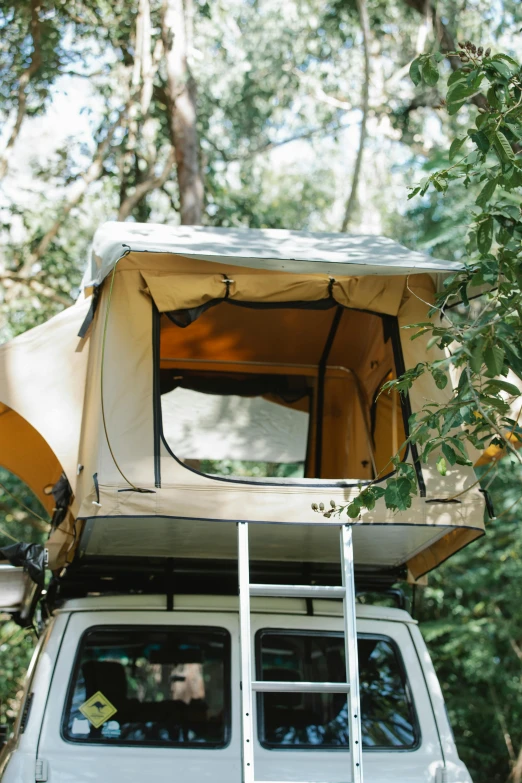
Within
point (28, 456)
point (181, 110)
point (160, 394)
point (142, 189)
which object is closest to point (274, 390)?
point (28, 456)

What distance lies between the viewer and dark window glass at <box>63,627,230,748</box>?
3707 mm

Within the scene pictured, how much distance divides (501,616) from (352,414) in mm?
7034

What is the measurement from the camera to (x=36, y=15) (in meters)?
10.3

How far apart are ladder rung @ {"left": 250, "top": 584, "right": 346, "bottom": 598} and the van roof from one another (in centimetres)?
52

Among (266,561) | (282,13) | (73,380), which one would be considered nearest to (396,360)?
(266,561)

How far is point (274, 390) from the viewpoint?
20.0 ft

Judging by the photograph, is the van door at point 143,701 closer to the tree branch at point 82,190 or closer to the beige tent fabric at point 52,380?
the beige tent fabric at point 52,380

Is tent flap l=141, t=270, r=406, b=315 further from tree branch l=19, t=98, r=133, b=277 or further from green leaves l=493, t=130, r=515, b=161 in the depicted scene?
tree branch l=19, t=98, r=133, b=277

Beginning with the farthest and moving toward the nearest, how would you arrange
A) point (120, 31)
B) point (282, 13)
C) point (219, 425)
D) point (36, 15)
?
point (282, 13), point (120, 31), point (36, 15), point (219, 425)

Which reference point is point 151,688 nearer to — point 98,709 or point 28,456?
point 98,709

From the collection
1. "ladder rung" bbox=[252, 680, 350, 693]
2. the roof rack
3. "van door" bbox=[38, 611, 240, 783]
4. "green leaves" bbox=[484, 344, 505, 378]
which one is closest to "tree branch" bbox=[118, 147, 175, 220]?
the roof rack

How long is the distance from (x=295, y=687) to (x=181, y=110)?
8539 millimetres

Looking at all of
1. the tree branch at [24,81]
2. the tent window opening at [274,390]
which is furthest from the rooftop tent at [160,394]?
the tree branch at [24,81]

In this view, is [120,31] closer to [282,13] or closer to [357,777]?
[282,13]
